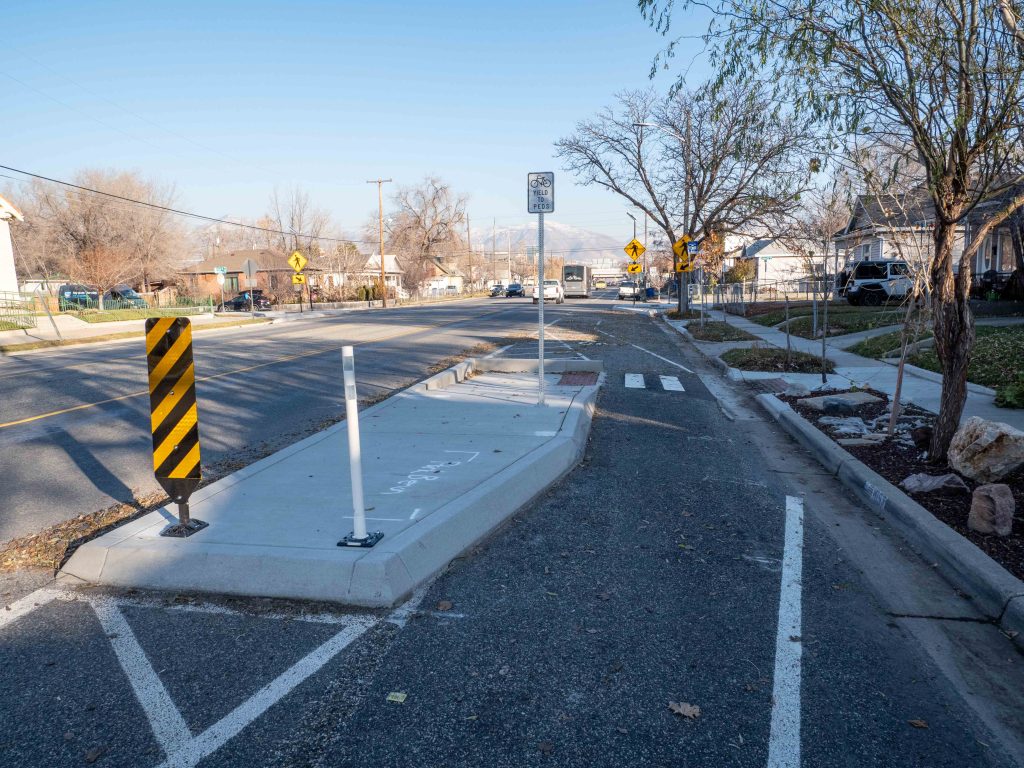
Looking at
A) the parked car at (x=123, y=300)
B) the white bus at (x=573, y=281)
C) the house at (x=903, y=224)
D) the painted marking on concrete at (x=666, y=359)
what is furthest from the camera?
the white bus at (x=573, y=281)

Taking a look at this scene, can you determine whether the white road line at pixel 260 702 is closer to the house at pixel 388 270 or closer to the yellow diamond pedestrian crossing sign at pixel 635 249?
the yellow diamond pedestrian crossing sign at pixel 635 249

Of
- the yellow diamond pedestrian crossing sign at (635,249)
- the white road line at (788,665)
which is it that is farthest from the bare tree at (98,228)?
the white road line at (788,665)

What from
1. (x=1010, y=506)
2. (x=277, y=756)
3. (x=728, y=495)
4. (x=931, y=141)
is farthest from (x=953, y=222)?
(x=277, y=756)

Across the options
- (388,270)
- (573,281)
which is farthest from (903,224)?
(388,270)

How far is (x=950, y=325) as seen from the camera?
6.78 metres

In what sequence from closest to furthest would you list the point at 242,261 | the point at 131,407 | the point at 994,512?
the point at 994,512 < the point at 131,407 < the point at 242,261

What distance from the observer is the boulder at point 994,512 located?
5.18m

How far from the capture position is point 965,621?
4.28 m

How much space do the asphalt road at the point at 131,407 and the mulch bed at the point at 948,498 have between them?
20.5 ft

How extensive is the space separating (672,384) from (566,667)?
10.3 meters

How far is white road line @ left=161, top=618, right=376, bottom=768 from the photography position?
118 inches

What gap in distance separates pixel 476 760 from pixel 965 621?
119 inches

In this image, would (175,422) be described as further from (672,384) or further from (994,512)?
(672,384)

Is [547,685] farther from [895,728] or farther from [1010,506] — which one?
[1010,506]
